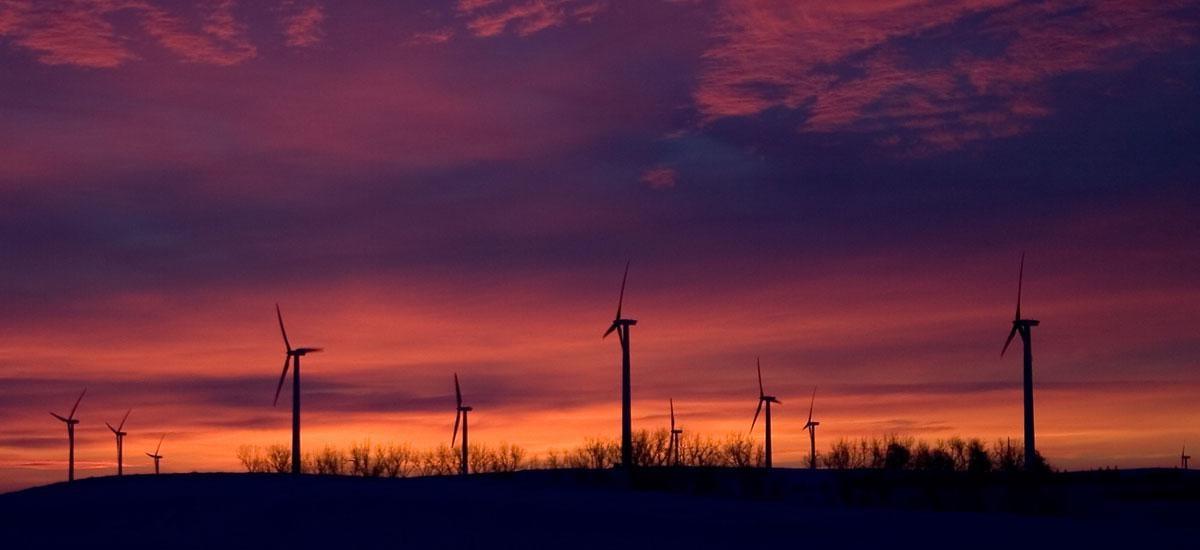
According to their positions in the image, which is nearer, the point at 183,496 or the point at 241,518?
the point at 241,518

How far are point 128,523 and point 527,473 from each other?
76228 mm

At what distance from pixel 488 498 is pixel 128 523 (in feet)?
38.6

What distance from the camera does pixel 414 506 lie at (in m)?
44.2

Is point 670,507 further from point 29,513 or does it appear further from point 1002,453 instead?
point 1002,453

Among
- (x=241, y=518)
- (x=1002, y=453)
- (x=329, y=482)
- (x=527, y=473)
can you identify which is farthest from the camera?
(x=1002, y=453)

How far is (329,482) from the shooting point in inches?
2041

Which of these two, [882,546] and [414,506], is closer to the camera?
[882,546]

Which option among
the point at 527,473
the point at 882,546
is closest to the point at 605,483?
the point at 527,473

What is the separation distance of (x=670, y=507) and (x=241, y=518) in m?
14.5

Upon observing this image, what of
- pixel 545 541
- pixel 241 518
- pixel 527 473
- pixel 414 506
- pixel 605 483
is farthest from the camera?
pixel 527 473

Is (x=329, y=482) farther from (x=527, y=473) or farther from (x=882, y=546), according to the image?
(x=527, y=473)

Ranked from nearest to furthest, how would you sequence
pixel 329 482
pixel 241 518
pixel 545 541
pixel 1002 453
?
1. pixel 545 541
2. pixel 241 518
3. pixel 329 482
4. pixel 1002 453

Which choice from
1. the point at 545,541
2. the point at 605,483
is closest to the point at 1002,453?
the point at 605,483

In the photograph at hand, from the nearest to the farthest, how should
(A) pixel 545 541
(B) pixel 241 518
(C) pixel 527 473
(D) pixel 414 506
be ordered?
(A) pixel 545 541
(B) pixel 241 518
(D) pixel 414 506
(C) pixel 527 473
